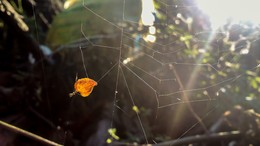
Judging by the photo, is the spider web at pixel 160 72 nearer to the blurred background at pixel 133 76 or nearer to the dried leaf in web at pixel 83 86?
the blurred background at pixel 133 76

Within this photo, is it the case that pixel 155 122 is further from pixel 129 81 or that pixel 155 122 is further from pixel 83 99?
pixel 83 99

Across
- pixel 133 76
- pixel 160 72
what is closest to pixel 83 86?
pixel 160 72

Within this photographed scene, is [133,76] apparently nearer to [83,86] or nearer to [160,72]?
[160,72]

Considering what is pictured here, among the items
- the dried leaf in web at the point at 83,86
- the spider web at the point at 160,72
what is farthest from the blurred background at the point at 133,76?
the dried leaf in web at the point at 83,86

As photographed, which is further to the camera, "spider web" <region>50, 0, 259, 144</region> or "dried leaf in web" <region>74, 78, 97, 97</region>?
"spider web" <region>50, 0, 259, 144</region>

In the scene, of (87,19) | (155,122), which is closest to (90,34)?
(87,19)

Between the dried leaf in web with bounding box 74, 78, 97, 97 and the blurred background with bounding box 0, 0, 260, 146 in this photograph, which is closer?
the dried leaf in web with bounding box 74, 78, 97, 97

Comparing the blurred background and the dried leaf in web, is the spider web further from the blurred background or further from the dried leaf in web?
the dried leaf in web

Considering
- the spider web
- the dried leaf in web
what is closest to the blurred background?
the spider web
